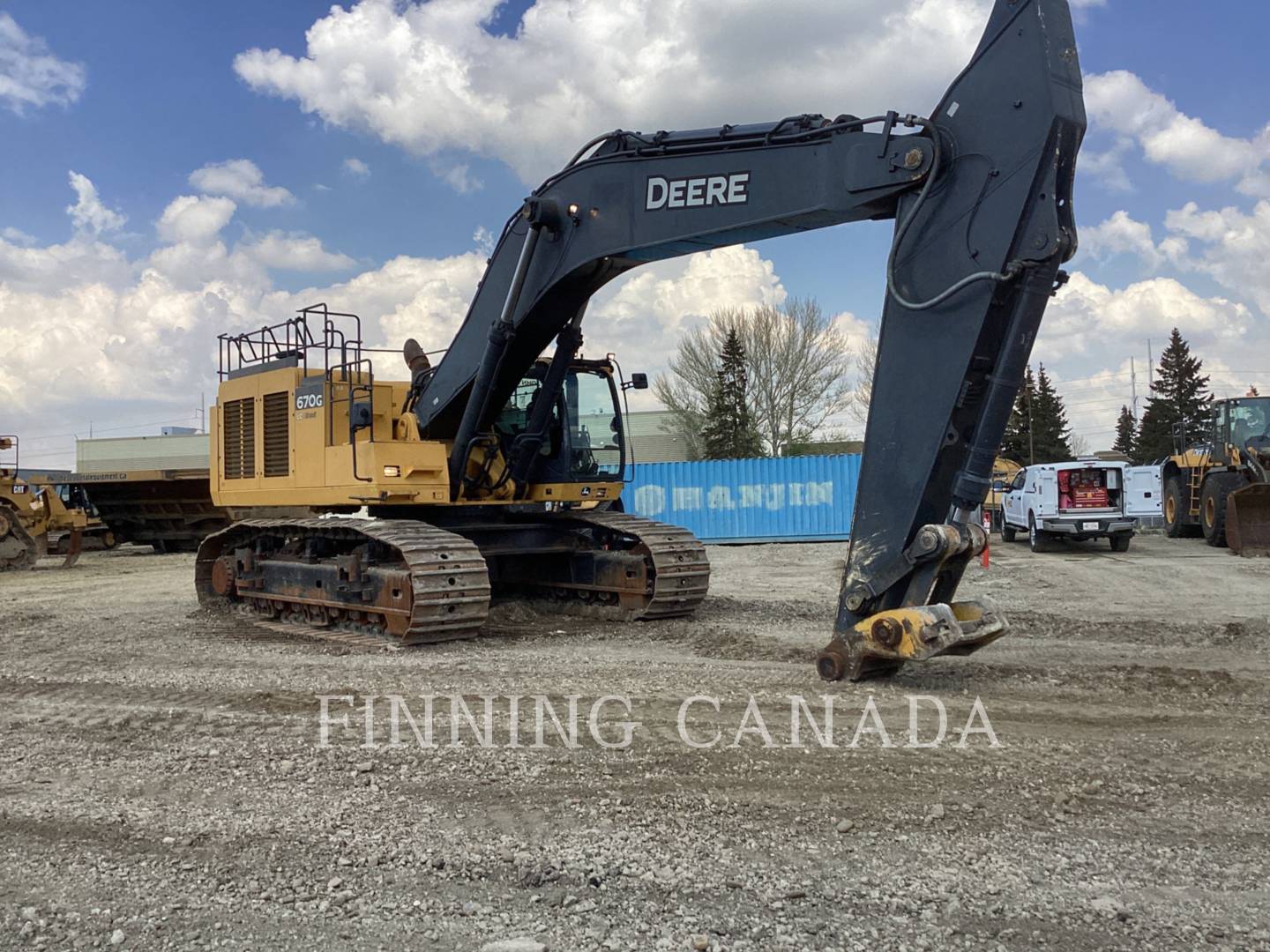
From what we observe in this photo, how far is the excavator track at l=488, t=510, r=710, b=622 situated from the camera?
32.3 ft

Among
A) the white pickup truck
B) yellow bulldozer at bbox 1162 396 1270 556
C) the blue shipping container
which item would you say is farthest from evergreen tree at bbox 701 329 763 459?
the white pickup truck

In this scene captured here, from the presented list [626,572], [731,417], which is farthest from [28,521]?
[731,417]

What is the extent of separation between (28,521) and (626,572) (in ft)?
49.7

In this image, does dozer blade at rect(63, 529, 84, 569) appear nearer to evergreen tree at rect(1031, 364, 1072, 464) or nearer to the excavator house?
the excavator house

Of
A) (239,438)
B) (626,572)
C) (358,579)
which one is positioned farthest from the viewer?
(239,438)

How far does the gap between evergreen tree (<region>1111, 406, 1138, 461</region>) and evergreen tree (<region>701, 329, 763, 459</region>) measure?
27.8m

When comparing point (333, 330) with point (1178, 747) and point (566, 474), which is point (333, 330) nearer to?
point (566, 474)

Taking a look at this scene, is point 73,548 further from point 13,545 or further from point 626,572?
point 626,572

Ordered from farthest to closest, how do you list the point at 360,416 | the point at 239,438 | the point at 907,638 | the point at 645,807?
1. the point at 239,438
2. the point at 360,416
3. the point at 907,638
4. the point at 645,807

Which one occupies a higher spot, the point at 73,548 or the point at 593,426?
the point at 593,426

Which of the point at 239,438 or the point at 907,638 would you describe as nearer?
the point at 907,638

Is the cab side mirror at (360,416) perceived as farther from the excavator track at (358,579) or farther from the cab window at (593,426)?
the cab window at (593,426)

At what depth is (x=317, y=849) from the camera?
4047 mm

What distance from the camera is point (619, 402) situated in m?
10.8
